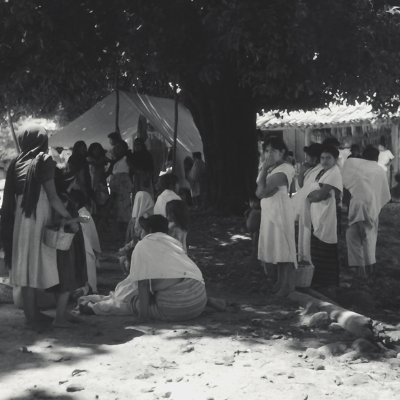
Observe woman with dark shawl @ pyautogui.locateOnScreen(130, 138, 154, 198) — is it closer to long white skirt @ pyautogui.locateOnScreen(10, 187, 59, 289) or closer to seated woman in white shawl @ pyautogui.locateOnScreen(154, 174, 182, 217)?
seated woman in white shawl @ pyautogui.locateOnScreen(154, 174, 182, 217)

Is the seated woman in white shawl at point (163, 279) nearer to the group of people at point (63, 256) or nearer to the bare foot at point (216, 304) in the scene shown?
the group of people at point (63, 256)

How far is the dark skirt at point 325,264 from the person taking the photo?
8172mm

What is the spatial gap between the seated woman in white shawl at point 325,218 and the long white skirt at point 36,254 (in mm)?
3334

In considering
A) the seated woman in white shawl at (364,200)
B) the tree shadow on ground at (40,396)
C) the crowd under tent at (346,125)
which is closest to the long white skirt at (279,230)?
the seated woman in white shawl at (364,200)

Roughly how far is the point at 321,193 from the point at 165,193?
170 cm

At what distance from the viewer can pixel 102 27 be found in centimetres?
1027

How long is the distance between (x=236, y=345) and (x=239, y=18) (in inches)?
189

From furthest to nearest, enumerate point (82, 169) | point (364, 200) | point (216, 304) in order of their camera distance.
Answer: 1. point (82, 169)
2. point (364, 200)
3. point (216, 304)

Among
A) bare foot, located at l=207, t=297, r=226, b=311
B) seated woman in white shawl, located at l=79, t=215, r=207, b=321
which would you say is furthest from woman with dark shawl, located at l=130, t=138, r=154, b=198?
seated woman in white shawl, located at l=79, t=215, r=207, b=321

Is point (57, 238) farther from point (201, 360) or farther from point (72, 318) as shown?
point (201, 360)

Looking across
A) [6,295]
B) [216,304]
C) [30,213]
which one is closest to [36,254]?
[30,213]

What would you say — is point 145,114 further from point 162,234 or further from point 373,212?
point 162,234

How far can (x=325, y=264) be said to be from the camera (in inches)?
324

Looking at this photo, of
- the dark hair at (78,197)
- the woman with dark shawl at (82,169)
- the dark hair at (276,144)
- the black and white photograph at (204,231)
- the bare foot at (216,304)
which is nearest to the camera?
the black and white photograph at (204,231)
